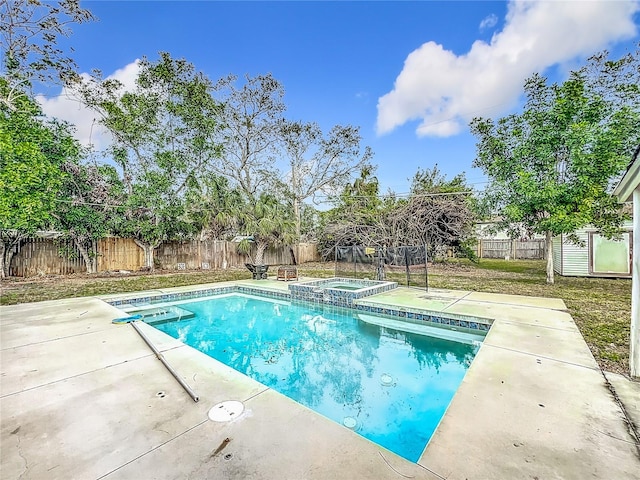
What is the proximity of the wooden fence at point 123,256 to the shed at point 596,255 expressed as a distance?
11940 millimetres

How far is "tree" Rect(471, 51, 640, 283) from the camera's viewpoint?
671 cm

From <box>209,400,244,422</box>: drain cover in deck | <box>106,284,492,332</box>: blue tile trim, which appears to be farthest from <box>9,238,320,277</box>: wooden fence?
<box>209,400,244,422</box>: drain cover in deck

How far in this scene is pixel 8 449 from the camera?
1704 millimetres

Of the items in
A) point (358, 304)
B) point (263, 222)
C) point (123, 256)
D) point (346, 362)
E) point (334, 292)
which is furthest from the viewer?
point (263, 222)

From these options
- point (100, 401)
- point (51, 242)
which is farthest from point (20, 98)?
point (100, 401)

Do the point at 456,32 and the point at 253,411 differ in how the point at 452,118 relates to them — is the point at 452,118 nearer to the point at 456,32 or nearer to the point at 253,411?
the point at 456,32

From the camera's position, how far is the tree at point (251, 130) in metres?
15.3

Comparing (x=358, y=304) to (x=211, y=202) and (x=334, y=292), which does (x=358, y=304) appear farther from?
(x=211, y=202)

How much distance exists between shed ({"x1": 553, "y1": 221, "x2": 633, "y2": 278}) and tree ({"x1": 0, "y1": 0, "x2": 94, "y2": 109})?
672 inches

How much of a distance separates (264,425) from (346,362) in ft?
7.14

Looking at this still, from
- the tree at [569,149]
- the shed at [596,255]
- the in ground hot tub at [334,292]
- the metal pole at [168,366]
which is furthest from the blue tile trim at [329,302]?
the shed at [596,255]

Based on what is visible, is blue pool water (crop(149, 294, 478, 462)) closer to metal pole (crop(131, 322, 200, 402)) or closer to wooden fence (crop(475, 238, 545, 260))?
metal pole (crop(131, 322, 200, 402))

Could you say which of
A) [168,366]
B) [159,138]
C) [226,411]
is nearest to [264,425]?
[226,411]

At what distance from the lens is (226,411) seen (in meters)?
2.09
